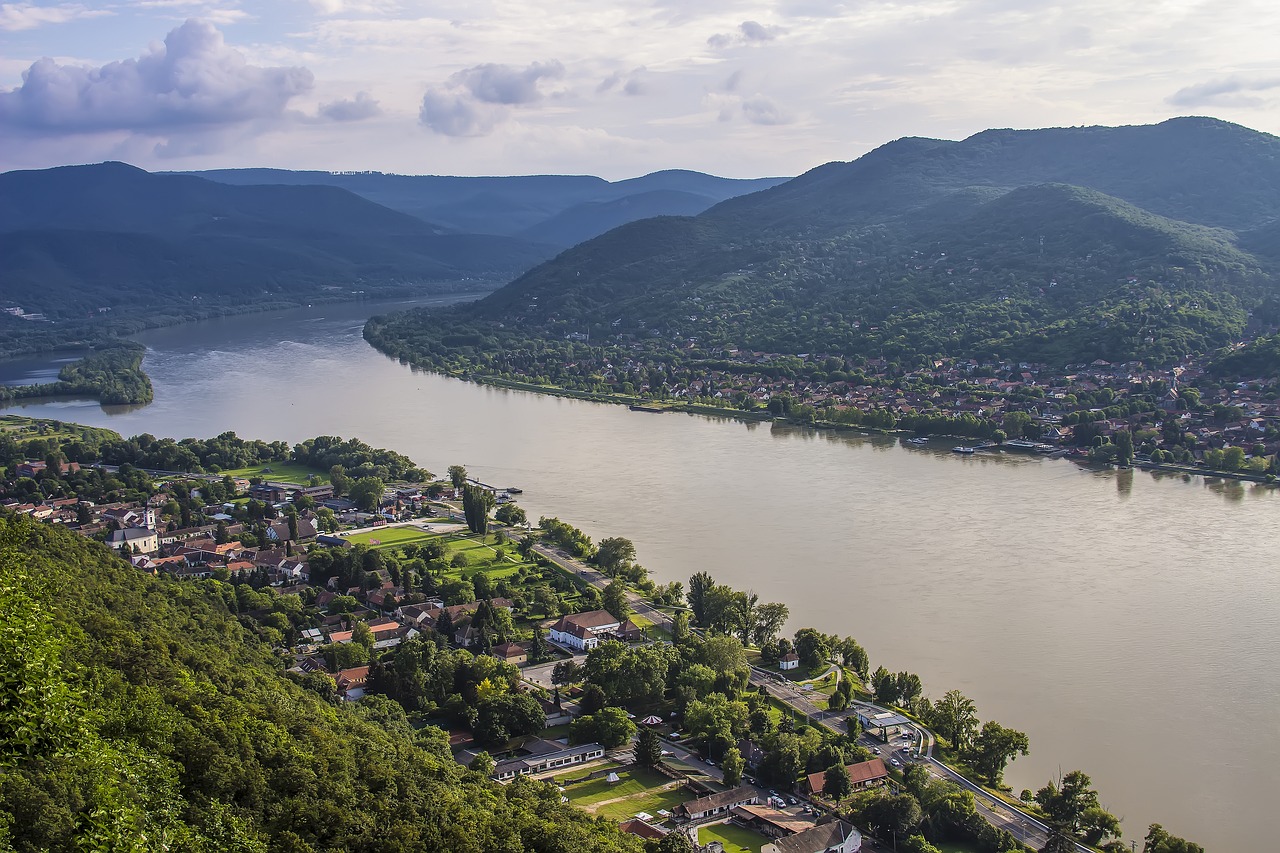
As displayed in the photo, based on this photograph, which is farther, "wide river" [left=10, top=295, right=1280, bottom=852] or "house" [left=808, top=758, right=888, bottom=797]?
"wide river" [left=10, top=295, right=1280, bottom=852]

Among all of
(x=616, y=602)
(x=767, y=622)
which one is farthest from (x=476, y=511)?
(x=767, y=622)

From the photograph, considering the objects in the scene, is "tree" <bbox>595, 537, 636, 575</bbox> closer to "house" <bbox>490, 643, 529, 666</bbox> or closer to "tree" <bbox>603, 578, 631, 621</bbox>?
"tree" <bbox>603, 578, 631, 621</bbox>

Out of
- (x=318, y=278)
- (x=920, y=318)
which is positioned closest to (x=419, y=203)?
(x=318, y=278)

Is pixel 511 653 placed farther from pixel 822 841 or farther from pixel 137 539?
pixel 137 539

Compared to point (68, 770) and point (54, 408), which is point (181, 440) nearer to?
point (54, 408)

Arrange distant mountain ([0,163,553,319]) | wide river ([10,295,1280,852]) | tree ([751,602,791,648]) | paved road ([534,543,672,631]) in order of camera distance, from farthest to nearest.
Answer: distant mountain ([0,163,553,319]) < paved road ([534,543,672,631]) < tree ([751,602,791,648]) < wide river ([10,295,1280,852])

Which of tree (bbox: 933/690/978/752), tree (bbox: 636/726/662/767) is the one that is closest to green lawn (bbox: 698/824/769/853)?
tree (bbox: 636/726/662/767)
